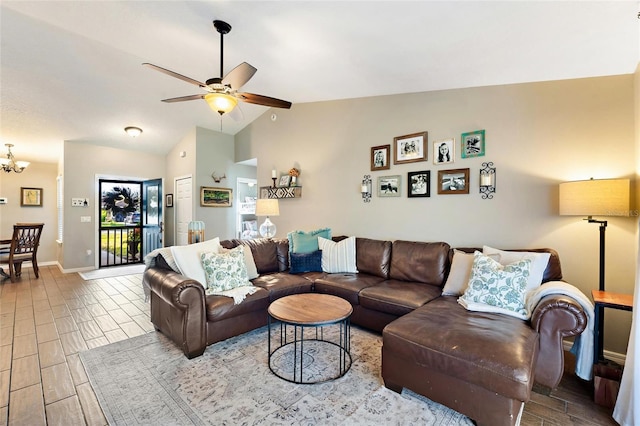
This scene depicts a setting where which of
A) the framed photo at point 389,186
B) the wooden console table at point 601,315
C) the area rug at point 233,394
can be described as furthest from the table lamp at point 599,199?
the area rug at point 233,394

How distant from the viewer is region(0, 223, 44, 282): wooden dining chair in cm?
486

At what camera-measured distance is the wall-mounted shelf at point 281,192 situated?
4759 mm

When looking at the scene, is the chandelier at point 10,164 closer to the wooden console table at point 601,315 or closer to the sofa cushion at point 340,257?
the sofa cushion at point 340,257

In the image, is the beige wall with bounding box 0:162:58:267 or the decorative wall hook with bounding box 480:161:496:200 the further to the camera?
the beige wall with bounding box 0:162:58:267

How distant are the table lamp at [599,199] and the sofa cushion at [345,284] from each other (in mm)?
1881

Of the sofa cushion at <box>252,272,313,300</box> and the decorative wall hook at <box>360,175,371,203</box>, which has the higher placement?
the decorative wall hook at <box>360,175,371,203</box>

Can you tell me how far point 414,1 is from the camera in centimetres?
201

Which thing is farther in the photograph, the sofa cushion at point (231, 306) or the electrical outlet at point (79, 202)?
the electrical outlet at point (79, 202)

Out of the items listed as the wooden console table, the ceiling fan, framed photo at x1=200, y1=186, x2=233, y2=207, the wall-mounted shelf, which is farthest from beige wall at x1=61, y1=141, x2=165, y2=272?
the wooden console table

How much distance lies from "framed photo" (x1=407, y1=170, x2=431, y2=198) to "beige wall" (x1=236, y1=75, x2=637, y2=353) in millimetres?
59

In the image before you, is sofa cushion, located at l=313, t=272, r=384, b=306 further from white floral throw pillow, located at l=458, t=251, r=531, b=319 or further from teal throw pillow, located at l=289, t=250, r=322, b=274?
white floral throw pillow, located at l=458, t=251, r=531, b=319

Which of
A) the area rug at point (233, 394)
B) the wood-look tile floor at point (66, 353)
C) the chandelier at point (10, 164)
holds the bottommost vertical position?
the wood-look tile floor at point (66, 353)

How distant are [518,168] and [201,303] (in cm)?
336

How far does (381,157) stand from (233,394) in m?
3.14
